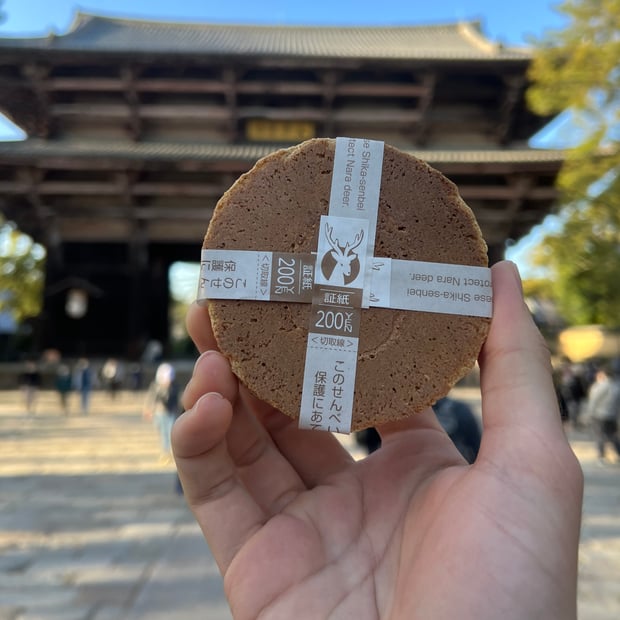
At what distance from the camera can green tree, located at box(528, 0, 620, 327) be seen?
6.17 meters

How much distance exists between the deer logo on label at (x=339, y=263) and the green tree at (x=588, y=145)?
21.2ft

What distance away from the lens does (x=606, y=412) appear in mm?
5801

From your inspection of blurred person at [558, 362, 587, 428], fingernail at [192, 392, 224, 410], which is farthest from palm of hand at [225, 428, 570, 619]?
blurred person at [558, 362, 587, 428]

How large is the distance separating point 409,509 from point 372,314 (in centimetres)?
52

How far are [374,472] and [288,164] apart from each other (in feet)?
3.03

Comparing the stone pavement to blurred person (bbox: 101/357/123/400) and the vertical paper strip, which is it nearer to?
the vertical paper strip

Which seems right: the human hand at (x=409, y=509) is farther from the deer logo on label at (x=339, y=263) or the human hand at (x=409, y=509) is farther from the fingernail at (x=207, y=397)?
the deer logo on label at (x=339, y=263)

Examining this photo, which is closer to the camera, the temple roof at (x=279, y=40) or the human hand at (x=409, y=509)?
the human hand at (x=409, y=509)

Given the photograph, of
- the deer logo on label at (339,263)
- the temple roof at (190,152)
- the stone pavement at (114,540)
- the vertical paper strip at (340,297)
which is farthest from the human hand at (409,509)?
the temple roof at (190,152)

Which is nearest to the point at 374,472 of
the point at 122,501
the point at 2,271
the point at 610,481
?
the point at 122,501

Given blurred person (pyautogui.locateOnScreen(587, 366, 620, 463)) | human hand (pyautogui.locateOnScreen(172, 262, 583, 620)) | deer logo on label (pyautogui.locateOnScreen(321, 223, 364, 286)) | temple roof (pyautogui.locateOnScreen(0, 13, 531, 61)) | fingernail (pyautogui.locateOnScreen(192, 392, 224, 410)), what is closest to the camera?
human hand (pyautogui.locateOnScreen(172, 262, 583, 620))

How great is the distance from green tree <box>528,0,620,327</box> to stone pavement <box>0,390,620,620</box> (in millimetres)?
2668

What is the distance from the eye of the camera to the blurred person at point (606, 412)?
5.79 metres

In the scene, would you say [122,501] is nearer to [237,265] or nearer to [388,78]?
[237,265]
